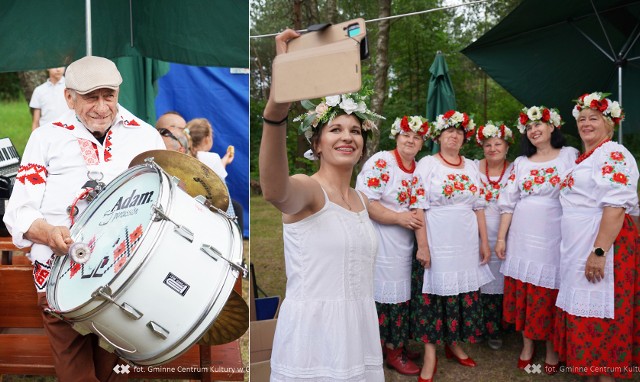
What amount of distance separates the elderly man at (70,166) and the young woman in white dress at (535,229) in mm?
2897

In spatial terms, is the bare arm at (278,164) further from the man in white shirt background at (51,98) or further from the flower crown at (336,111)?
the man in white shirt background at (51,98)

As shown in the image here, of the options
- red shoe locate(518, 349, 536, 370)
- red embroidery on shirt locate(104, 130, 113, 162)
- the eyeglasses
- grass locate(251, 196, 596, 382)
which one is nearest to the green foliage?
grass locate(251, 196, 596, 382)

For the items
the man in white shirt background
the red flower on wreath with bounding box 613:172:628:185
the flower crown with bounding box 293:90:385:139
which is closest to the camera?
the flower crown with bounding box 293:90:385:139

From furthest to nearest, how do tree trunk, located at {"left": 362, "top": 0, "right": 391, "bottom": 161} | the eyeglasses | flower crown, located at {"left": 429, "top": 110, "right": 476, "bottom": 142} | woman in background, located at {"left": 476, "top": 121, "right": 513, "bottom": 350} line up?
tree trunk, located at {"left": 362, "top": 0, "right": 391, "bottom": 161}
the eyeglasses
woman in background, located at {"left": 476, "top": 121, "right": 513, "bottom": 350}
flower crown, located at {"left": 429, "top": 110, "right": 476, "bottom": 142}

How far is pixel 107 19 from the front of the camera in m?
3.84

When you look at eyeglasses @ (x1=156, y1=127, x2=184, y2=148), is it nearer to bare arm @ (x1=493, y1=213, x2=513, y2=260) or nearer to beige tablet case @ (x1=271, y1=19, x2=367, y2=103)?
bare arm @ (x1=493, y1=213, x2=513, y2=260)

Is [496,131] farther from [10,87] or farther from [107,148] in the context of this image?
[10,87]

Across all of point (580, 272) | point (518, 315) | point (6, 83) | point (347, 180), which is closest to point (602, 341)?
point (580, 272)

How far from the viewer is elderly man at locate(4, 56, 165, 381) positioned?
7.95 ft

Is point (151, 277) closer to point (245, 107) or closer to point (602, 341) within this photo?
point (602, 341)

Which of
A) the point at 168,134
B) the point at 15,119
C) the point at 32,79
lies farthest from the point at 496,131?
the point at 15,119

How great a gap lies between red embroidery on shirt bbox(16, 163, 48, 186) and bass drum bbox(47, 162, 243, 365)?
0.40 m

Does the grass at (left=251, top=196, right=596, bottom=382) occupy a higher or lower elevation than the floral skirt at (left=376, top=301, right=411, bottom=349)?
lower

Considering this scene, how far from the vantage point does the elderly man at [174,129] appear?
487 centimetres
